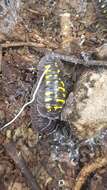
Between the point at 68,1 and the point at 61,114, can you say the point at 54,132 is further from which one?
the point at 68,1

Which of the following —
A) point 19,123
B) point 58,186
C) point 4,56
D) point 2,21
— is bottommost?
point 58,186

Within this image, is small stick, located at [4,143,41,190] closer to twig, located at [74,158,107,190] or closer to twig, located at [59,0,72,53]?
twig, located at [74,158,107,190]

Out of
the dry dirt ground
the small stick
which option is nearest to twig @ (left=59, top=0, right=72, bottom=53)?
the dry dirt ground

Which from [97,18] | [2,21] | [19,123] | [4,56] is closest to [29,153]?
[19,123]

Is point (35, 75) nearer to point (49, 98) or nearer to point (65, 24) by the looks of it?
point (49, 98)

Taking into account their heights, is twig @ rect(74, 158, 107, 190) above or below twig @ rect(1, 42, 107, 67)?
below

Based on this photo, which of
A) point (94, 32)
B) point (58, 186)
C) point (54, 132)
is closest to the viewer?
point (58, 186)

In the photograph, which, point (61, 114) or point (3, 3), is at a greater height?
point (3, 3)
